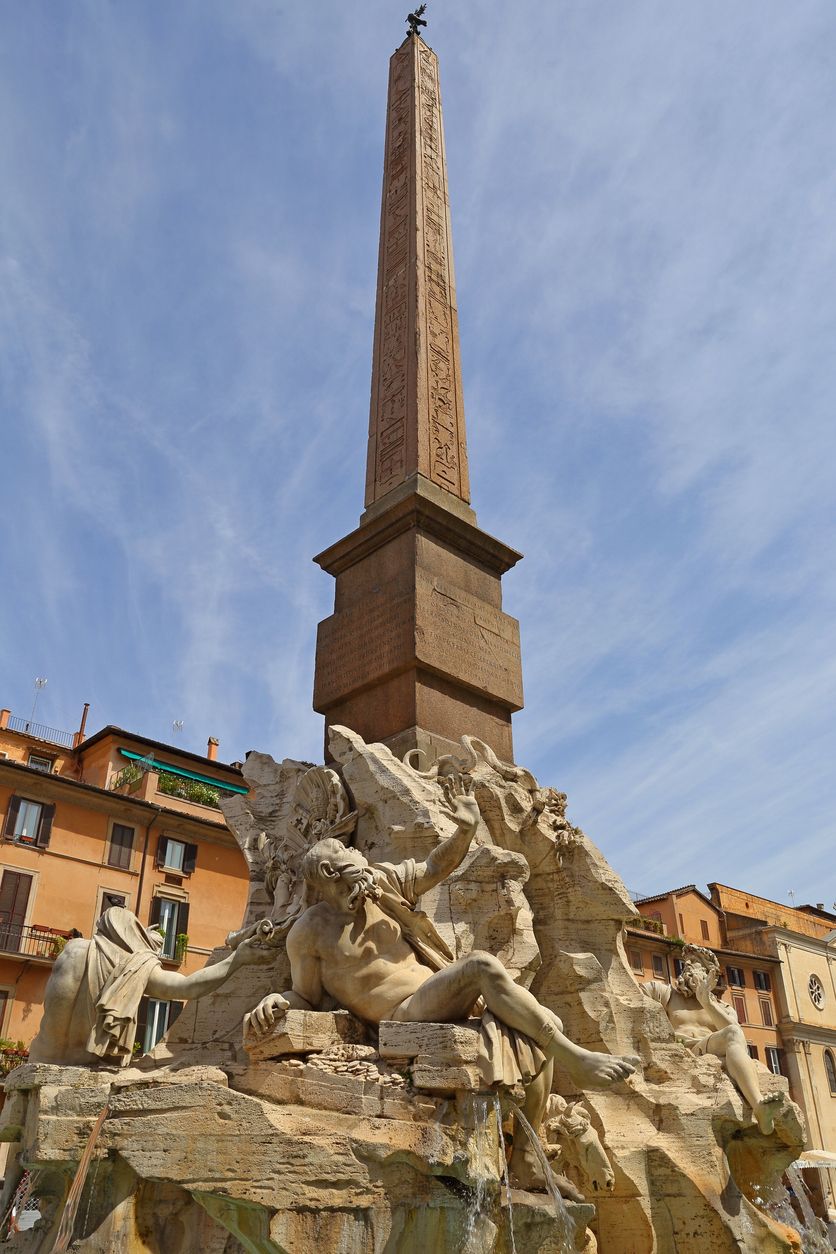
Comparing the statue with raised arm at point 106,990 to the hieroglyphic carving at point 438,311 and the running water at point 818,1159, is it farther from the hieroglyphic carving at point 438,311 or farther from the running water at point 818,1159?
the running water at point 818,1159

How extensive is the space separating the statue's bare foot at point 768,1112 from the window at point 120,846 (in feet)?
51.2

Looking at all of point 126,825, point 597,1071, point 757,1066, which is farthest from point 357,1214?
point 126,825

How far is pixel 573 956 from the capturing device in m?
6.25

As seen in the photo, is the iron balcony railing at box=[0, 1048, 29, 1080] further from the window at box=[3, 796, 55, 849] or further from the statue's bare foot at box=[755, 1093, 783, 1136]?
the statue's bare foot at box=[755, 1093, 783, 1136]

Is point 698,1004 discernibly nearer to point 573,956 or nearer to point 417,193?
point 573,956

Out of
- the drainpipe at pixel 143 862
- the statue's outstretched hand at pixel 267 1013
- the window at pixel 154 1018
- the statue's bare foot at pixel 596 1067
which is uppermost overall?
the drainpipe at pixel 143 862

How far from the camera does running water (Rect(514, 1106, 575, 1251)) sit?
4.09m

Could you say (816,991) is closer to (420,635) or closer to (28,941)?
(28,941)

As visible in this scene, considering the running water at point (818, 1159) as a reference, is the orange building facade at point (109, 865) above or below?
above

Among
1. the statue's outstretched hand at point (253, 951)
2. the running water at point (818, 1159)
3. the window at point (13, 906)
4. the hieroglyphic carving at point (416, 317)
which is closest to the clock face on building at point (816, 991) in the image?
the running water at point (818, 1159)

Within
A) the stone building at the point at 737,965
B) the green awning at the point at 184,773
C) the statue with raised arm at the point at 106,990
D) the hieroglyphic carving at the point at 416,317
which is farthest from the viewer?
the stone building at the point at 737,965

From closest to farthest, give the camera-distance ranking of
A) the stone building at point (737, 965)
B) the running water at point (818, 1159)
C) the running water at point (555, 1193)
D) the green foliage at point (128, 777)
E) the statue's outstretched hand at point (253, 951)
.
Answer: the running water at point (555, 1193) < the statue's outstretched hand at point (253, 951) < the running water at point (818, 1159) < the green foliage at point (128, 777) < the stone building at point (737, 965)

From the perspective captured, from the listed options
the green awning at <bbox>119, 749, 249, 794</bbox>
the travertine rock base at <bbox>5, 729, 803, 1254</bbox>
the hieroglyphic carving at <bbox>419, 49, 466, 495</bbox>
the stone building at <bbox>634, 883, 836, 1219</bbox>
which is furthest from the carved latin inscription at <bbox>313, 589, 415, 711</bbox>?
the stone building at <bbox>634, 883, 836, 1219</bbox>

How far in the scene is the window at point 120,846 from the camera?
64.0ft
